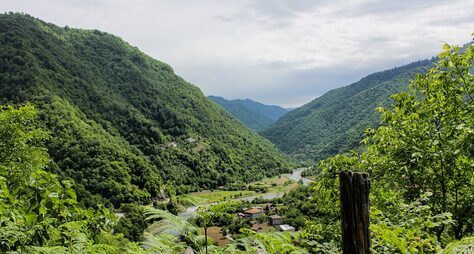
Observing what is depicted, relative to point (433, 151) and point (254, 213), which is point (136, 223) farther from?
point (254, 213)

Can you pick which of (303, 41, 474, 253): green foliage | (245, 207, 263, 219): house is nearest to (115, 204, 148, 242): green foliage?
(303, 41, 474, 253): green foliage

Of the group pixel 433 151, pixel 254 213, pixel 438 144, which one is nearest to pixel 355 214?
pixel 433 151

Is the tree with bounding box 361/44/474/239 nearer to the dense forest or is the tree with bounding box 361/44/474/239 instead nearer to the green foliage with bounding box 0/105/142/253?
the dense forest

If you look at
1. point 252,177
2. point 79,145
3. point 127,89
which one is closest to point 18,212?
point 79,145

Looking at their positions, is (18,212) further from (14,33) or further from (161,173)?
(14,33)

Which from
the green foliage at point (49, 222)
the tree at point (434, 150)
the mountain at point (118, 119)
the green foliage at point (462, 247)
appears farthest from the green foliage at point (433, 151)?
the mountain at point (118, 119)

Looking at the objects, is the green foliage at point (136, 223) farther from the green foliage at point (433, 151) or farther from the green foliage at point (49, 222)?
the green foliage at point (433, 151)

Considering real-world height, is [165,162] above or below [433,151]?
below
